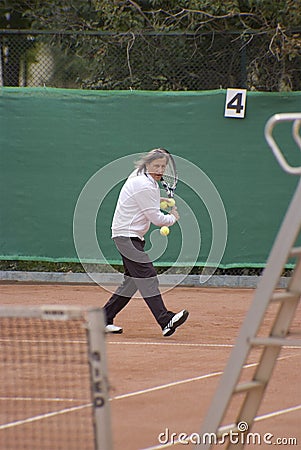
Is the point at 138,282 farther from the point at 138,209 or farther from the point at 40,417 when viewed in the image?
the point at 40,417

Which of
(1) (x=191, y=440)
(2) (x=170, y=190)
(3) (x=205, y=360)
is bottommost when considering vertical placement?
(1) (x=191, y=440)

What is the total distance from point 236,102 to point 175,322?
433 centimetres

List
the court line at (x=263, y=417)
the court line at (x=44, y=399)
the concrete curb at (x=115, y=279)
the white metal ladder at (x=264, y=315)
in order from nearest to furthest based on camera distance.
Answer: the white metal ladder at (x=264, y=315)
the court line at (x=263, y=417)
the court line at (x=44, y=399)
the concrete curb at (x=115, y=279)

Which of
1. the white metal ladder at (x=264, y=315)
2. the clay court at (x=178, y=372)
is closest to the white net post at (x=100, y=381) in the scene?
the white metal ladder at (x=264, y=315)

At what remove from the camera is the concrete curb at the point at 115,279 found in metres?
12.2

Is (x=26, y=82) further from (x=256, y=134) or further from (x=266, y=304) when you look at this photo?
(x=266, y=304)

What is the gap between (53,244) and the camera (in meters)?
12.3

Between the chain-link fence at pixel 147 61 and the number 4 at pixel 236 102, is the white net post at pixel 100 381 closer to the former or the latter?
the number 4 at pixel 236 102

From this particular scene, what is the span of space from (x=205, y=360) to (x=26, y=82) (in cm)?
646

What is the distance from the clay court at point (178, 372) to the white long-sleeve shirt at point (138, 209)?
96 cm

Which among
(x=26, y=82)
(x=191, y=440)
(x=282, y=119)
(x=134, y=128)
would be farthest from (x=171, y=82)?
(x=282, y=119)

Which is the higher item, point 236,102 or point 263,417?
point 236,102

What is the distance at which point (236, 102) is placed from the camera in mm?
11898

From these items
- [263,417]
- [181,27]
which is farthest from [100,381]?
[181,27]
